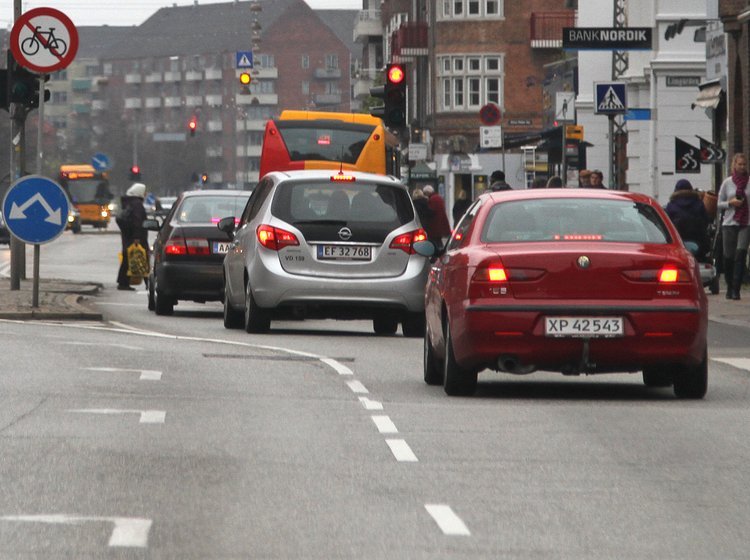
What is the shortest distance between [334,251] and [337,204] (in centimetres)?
48

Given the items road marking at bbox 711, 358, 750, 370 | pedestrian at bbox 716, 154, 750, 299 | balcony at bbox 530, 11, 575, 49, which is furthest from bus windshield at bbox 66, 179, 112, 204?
road marking at bbox 711, 358, 750, 370

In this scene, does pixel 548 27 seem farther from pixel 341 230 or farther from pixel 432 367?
pixel 432 367

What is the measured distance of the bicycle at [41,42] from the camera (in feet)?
77.5

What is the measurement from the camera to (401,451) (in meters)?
10.9

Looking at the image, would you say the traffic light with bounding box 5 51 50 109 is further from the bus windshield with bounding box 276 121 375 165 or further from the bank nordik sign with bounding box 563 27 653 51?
the bus windshield with bounding box 276 121 375 165

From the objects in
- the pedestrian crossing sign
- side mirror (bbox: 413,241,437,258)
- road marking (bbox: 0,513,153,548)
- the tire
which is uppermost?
the pedestrian crossing sign

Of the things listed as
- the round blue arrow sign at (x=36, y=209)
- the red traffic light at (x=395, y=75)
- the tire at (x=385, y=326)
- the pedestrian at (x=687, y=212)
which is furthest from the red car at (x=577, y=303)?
the red traffic light at (x=395, y=75)

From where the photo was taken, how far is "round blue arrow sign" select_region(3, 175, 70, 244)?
23.1m

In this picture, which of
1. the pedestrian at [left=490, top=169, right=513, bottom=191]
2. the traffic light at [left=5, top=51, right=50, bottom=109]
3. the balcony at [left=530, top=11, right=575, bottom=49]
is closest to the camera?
the traffic light at [left=5, top=51, right=50, bottom=109]

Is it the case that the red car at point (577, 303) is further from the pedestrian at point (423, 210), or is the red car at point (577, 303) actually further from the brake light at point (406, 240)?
the pedestrian at point (423, 210)

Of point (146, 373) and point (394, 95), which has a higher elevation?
point (394, 95)

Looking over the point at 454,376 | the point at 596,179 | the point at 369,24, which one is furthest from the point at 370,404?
the point at 369,24

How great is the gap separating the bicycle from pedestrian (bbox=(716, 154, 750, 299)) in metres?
9.17

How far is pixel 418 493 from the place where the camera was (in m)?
9.30
